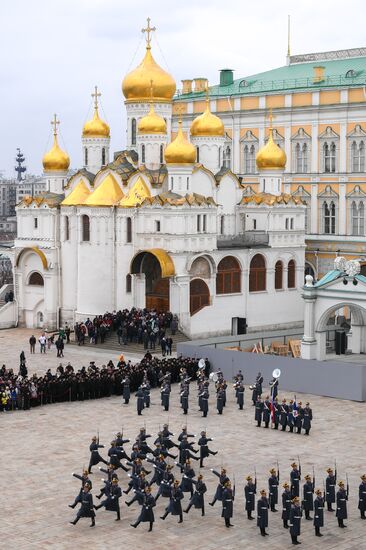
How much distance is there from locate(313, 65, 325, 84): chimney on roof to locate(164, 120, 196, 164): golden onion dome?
33.5ft

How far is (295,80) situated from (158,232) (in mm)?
13354

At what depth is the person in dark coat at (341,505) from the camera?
20.0 meters

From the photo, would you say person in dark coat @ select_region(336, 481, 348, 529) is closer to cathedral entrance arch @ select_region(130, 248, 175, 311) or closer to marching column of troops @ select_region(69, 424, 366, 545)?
marching column of troops @ select_region(69, 424, 366, 545)

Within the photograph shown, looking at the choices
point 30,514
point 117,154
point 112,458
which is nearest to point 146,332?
point 117,154

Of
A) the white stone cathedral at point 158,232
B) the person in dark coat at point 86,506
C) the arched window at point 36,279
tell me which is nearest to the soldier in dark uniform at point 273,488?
the person in dark coat at point 86,506

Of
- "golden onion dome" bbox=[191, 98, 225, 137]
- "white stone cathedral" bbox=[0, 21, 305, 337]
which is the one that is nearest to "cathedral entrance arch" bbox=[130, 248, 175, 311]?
"white stone cathedral" bbox=[0, 21, 305, 337]

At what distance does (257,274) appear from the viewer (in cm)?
4600

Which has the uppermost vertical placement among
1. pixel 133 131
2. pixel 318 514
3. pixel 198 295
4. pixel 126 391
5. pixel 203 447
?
pixel 133 131

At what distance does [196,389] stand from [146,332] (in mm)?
7289

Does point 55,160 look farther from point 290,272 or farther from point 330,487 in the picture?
point 330,487

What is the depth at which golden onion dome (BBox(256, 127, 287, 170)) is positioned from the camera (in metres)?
47.5

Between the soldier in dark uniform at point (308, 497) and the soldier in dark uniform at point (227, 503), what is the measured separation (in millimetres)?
1389

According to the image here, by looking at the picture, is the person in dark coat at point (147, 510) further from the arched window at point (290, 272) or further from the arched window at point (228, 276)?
the arched window at point (290, 272)

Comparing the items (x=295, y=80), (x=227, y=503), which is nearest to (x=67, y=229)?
(x=295, y=80)
